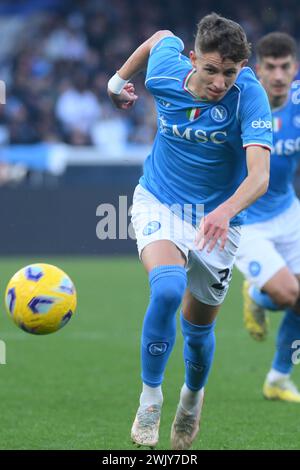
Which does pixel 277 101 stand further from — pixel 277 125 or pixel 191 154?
pixel 191 154

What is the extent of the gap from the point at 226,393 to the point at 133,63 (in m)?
2.53

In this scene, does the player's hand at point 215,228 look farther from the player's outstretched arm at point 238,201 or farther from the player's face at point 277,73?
the player's face at point 277,73

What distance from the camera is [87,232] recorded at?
16344 millimetres

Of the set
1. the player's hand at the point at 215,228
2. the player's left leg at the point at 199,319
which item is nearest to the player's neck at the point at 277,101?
the player's left leg at the point at 199,319

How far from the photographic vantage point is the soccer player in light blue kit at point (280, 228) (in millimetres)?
7727

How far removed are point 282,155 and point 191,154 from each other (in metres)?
2.37

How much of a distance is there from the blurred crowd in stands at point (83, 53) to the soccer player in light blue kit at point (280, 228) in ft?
33.7

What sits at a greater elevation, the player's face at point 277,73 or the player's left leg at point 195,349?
the player's face at point 277,73

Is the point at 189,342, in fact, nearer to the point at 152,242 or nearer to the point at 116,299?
the point at 152,242

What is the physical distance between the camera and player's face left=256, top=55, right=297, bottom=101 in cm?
783

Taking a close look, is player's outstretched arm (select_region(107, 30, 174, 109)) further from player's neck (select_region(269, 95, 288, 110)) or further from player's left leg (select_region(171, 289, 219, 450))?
player's neck (select_region(269, 95, 288, 110))

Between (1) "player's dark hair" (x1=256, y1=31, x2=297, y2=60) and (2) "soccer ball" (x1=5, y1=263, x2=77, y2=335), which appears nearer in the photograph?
→ (2) "soccer ball" (x1=5, y1=263, x2=77, y2=335)

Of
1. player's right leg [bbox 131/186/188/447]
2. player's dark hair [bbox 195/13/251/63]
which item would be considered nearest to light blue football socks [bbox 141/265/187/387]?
player's right leg [bbox 131/186/188/447]

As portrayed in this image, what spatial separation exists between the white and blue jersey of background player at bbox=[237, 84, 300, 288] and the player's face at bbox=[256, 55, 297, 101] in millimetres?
205
